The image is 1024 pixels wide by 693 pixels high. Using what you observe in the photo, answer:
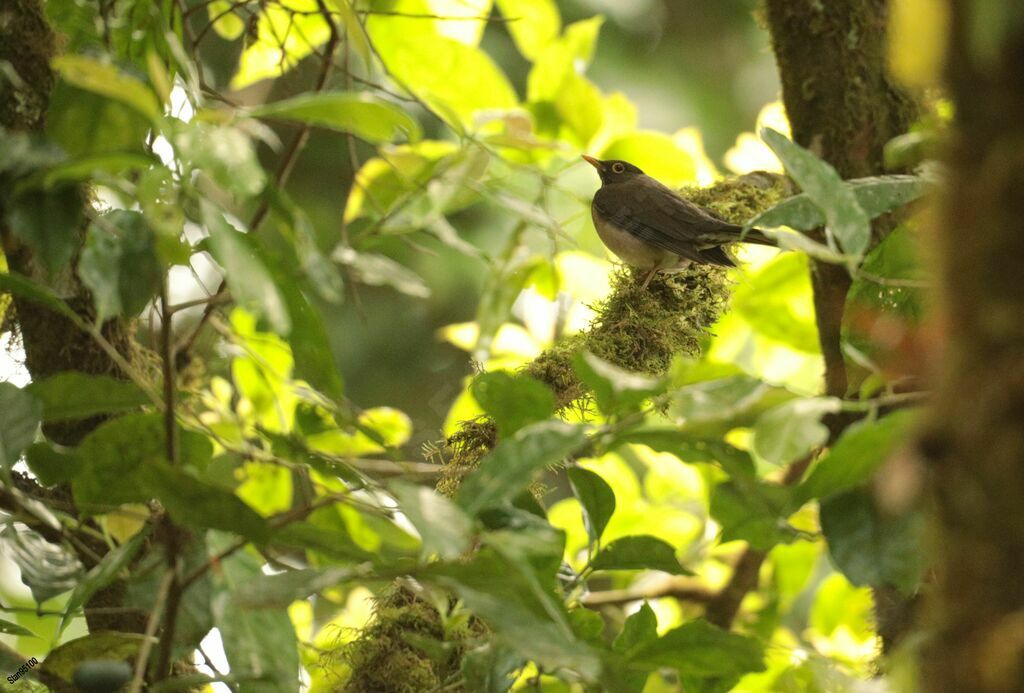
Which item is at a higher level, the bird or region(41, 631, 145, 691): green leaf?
the bird

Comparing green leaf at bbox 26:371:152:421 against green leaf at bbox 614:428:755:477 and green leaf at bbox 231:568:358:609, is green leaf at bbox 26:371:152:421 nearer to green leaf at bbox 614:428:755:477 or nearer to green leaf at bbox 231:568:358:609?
green leaf at bbox 231:568:358:609

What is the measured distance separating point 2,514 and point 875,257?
1.47 meters

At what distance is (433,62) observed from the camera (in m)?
2.70

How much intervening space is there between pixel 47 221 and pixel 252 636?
59cm

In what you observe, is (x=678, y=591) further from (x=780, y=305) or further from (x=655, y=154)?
(x=655, y=154)

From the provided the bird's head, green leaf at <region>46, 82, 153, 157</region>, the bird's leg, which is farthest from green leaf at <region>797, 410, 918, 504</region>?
the bird's head

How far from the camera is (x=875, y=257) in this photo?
1643mm

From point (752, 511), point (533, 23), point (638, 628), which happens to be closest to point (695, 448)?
point (752, 511)

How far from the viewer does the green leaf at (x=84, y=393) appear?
5.02ft

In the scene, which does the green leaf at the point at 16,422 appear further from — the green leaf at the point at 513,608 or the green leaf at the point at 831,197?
the green leaf at the point at 831,197

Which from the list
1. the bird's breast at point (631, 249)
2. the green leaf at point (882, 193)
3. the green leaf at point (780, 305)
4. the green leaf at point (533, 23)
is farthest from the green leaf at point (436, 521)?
the green leaf at point (533, 23)

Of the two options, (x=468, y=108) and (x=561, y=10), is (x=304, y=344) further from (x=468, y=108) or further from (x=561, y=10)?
(x=561, y=10)

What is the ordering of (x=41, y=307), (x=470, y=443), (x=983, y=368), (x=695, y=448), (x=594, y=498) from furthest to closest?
(x=470, y=443) < (x=41, y=307) < (x=594, y=498) < (x=695, y=448) < (x=983, y=368)

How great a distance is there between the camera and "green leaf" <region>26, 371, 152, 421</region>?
1.53 meters
